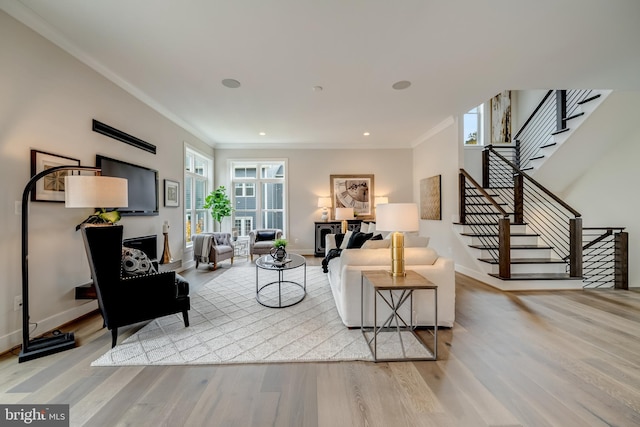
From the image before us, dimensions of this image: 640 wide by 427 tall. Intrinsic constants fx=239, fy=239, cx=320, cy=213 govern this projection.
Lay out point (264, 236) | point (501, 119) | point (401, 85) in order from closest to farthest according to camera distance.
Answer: point (401, 85) → point (264, 236) → point (501, 119)

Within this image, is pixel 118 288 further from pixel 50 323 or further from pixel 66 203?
pixel 50 323

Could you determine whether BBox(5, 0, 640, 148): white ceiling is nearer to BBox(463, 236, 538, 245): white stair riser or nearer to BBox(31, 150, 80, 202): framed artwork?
BBox(31, 150, 80, 202): framed artwork

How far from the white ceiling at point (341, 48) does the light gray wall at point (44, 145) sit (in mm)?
227

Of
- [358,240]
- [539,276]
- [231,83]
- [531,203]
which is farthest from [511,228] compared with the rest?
[231,83]

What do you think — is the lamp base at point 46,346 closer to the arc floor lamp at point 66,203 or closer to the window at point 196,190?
the arc floor lamp at point 66,203

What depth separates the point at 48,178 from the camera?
2301 mm

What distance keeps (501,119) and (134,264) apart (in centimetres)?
810

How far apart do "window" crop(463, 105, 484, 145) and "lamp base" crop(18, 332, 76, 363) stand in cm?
800

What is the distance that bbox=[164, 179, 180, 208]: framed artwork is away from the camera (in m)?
4.24

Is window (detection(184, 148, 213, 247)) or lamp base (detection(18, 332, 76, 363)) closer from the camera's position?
lamp base (detection(18, 332, 76, 363))

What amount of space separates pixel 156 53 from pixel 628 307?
20.5 ft

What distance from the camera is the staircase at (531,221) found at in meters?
3.56

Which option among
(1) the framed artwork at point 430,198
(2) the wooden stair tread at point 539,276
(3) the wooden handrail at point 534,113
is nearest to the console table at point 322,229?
(1) the framed artwork at point 430,198

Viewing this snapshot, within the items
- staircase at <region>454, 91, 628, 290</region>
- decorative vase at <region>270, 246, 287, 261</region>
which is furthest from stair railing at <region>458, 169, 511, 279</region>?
decorative vase at <region>270, 246, 287, 261</region>
